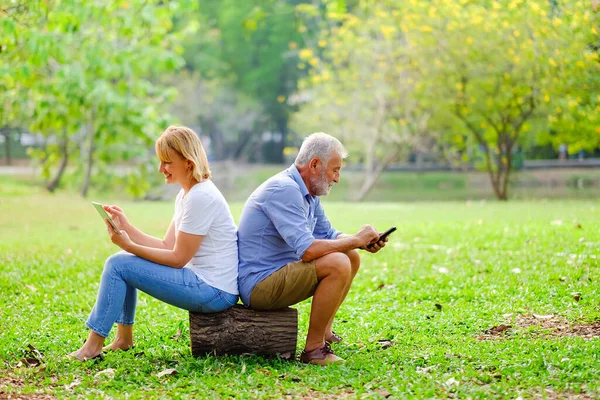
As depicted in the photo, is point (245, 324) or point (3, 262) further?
point (3, 262)

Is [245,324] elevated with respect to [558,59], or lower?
lower

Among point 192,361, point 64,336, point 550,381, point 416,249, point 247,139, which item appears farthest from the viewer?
point 247,139

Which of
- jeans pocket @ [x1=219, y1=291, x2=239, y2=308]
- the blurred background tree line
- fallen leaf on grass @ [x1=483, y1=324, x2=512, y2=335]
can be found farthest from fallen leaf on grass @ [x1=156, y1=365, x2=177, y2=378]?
the blurred background tree line

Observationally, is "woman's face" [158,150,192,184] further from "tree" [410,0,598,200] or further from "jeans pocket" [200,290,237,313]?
"tree" [410,0,598,200]

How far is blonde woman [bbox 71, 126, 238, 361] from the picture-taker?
495 centimetres

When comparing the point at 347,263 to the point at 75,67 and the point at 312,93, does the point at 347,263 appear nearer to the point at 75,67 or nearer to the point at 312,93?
the point at 75,67

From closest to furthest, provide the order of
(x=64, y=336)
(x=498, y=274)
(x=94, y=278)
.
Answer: (x=64, y=336), (x=498, y=274), (x=94, y=278)

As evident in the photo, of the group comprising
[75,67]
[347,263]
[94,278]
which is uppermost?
[75,67]

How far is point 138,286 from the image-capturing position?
16.4ft

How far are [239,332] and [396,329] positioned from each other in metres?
1.43

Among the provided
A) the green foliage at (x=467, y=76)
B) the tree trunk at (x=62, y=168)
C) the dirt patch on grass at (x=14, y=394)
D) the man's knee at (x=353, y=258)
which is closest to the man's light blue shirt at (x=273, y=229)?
the man's knee at (x=353, y=258)

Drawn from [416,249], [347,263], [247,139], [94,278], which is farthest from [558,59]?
[247,139]

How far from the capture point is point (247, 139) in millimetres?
47438

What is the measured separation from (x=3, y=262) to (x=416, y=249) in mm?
4999
